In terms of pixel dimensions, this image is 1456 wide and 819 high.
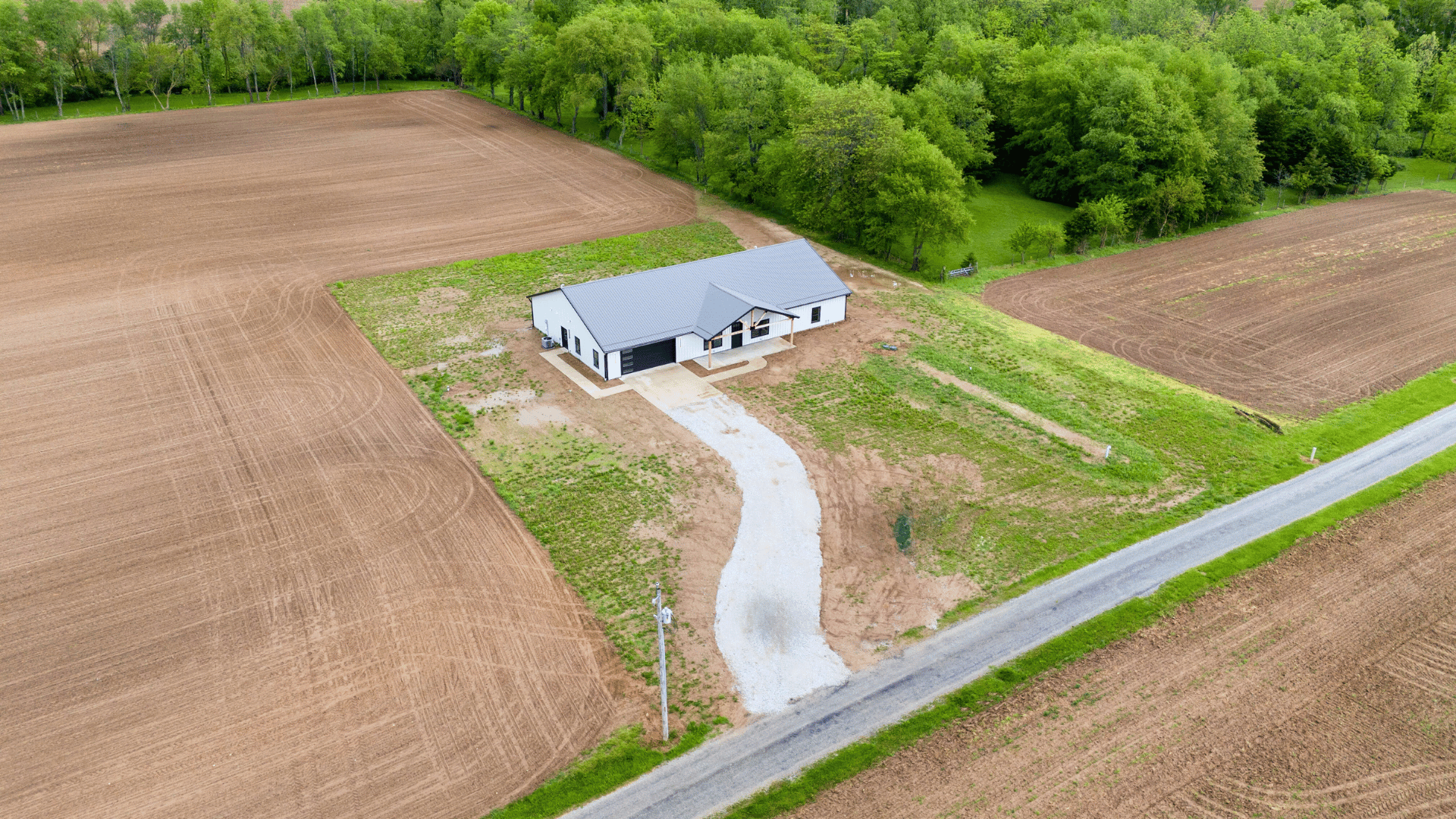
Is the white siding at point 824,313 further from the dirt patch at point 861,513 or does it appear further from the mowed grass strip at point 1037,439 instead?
the mowed grass strip at point 1037,439

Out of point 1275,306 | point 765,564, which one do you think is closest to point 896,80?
point 1275,306

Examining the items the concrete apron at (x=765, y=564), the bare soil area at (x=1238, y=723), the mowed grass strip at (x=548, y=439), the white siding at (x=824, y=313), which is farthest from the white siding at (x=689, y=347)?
the bare soil area at (x=1238, y=723)

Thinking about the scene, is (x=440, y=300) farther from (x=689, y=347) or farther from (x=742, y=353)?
(x=742, y=353)

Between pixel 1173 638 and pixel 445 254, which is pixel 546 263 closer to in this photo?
pixel 445 254

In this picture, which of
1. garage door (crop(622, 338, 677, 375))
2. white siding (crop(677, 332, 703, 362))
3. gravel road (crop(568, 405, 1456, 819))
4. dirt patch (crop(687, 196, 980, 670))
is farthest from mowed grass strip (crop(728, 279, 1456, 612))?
garage door (crop(622, 338, 677, 375))

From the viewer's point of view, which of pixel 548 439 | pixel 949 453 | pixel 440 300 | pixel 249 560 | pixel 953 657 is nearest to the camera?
pixel 953 657

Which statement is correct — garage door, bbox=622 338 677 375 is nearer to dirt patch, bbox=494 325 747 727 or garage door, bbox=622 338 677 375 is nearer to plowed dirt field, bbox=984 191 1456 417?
dirt patch, bbox=494 325 747 727

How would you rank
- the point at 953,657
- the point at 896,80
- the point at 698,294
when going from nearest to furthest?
the point at 953,657 < the point at 698,294 < the point at 896,80
